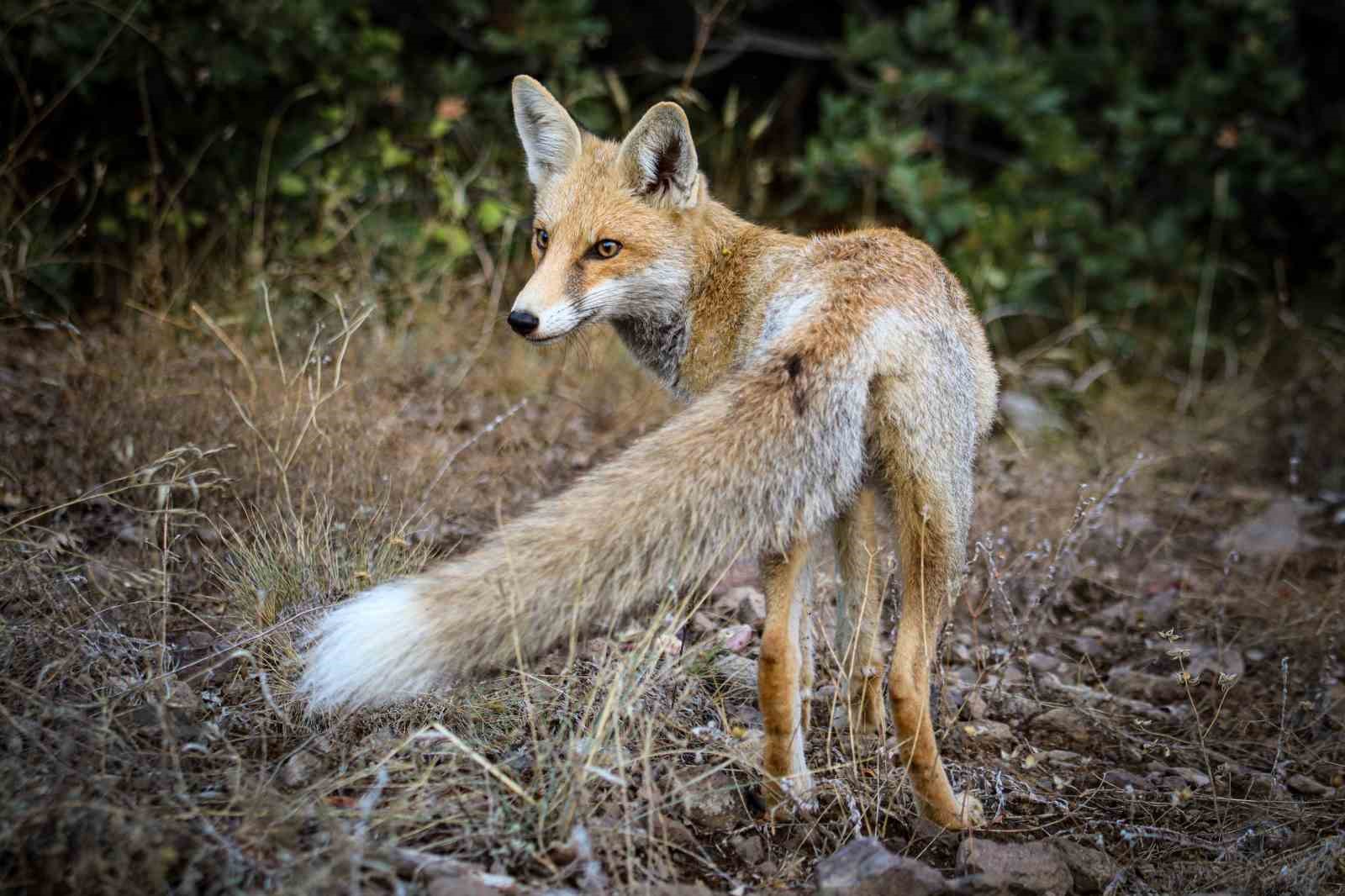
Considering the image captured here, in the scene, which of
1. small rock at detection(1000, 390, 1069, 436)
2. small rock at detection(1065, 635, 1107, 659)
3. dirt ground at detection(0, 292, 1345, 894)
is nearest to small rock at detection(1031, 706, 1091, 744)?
dirt ground at detection(0, 292, 1345, 894)

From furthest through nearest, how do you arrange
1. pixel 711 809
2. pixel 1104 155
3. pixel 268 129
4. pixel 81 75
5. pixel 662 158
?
pixel 1104 155, pixel 268 129, pixel 81 75, pixel 662 158, pixel 711 809

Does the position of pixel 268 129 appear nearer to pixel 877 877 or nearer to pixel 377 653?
pixel 377 653

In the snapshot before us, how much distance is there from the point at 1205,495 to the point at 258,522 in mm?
5085

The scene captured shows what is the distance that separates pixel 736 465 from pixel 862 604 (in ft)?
2.81

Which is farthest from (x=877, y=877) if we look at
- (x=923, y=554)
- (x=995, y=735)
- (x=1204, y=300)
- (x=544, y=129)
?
(x=1204, y=300)

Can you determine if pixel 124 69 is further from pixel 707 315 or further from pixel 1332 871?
pixel 1332 871

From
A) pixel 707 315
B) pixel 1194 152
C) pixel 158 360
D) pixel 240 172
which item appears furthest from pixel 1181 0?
pixel 158 360

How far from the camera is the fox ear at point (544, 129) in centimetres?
399

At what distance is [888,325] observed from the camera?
2.91 meters

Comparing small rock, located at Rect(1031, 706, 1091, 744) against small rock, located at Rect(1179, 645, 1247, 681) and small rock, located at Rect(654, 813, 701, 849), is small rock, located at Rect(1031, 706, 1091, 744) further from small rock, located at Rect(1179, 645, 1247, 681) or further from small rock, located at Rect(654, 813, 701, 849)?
small rock, located at Rect(654, 813, 701, 849)

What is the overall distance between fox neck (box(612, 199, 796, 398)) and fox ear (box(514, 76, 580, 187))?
0.57m

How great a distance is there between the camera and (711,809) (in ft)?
9.41

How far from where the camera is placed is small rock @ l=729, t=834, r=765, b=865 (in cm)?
277

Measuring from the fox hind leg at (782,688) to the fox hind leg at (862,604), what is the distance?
1.23 ft
